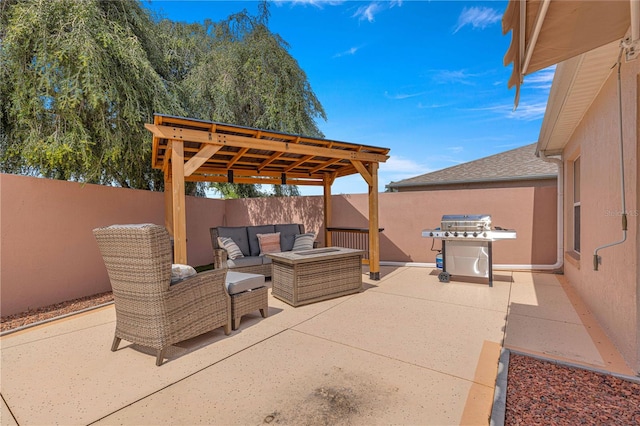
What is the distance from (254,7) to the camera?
9367 mm

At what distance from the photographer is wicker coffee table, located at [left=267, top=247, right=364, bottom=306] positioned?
14.5ft

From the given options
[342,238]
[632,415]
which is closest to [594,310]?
[632,415]

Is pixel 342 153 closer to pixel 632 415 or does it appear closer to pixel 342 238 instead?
pixel 342 238

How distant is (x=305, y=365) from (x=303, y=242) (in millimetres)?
4125

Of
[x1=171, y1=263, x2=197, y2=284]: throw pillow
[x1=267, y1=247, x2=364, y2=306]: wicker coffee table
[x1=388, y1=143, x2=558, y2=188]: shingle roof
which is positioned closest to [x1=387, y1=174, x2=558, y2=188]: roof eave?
[x1=388, y1=143, x2=558, y2=188]: shingle roof

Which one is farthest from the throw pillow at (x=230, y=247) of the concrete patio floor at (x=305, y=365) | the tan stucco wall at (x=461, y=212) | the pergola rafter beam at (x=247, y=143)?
the tan stucco wall at (x=461, y=212)

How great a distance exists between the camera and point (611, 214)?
3.11 m

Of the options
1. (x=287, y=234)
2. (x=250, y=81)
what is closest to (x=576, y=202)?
(x=287, y=234)

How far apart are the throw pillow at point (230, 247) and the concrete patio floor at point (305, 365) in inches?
73.3

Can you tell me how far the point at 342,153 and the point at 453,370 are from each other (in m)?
4.00

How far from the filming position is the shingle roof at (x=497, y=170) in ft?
29.6

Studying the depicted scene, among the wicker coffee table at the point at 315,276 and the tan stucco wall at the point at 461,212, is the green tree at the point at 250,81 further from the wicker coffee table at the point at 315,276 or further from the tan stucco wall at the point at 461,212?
the wicker coffee table at the point at 315,276

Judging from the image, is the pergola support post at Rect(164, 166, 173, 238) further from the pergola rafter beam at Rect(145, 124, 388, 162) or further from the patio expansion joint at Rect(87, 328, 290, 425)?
the patio expansion joint at Rect(87, 328, 290, 425)

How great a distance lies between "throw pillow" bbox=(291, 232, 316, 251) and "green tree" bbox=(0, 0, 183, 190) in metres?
3.78
